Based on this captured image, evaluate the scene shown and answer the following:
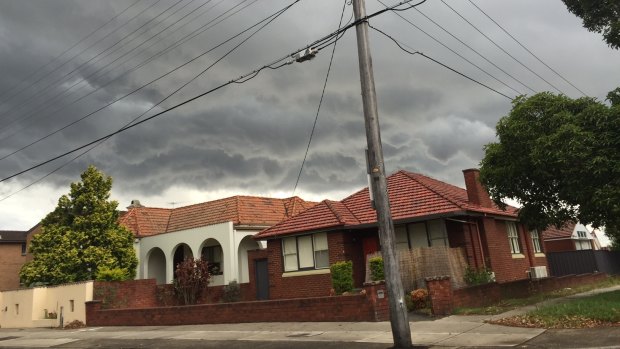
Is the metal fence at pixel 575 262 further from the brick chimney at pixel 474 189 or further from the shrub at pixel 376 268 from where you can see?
the shrub at pixel 376 268

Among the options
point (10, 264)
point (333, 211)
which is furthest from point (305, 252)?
point (10, 264)

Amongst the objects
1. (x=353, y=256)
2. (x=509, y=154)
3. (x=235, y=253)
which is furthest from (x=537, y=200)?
(x=235, y=253)

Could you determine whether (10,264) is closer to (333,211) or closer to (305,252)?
(305,252)

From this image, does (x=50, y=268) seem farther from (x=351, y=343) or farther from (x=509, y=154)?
(x=509, y=154)

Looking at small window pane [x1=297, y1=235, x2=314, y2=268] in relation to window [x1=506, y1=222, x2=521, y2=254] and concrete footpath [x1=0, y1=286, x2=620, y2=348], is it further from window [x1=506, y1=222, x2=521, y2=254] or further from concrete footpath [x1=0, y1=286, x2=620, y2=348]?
window [x1=506, y1=222, x2=521, y2=254]

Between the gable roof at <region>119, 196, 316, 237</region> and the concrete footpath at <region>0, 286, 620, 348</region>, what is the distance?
11.7m

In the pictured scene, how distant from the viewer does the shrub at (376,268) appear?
16906 mm

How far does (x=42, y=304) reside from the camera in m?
24.5

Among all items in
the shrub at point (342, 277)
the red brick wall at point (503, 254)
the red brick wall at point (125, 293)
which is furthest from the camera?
the red brick wall at point (125, 293)

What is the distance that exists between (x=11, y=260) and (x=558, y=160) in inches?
1836

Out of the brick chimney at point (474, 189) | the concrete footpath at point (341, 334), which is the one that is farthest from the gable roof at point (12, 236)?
the brick chimney at point (474, 189)

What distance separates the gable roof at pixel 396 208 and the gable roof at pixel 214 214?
687 cm

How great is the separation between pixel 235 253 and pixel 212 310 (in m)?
9.69

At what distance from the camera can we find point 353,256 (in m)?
21.0
